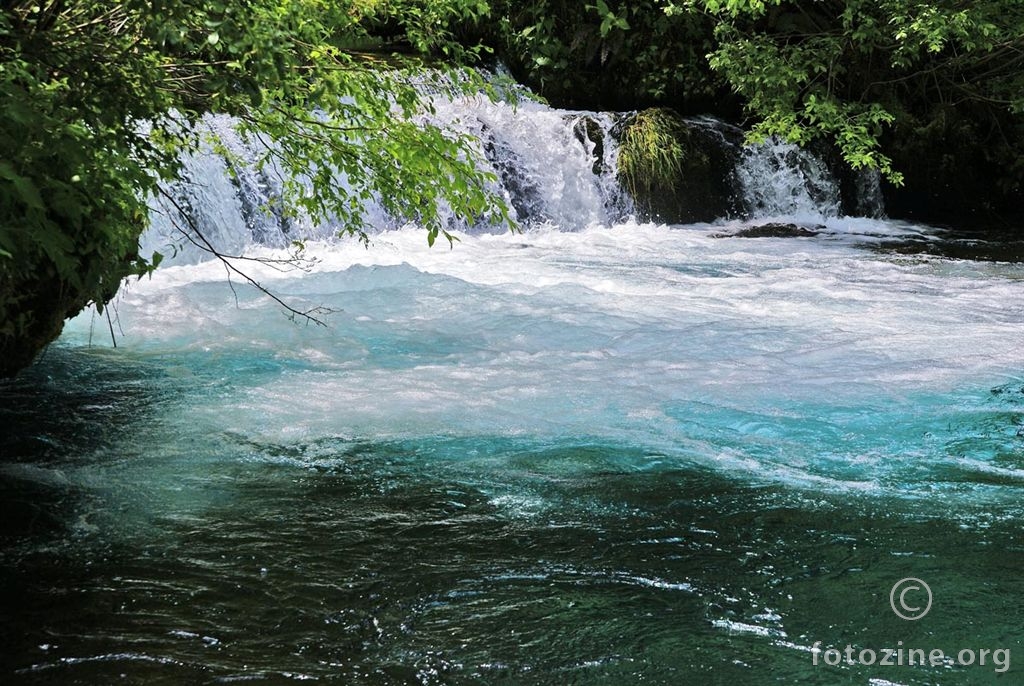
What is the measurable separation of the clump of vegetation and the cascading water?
384 centimetres

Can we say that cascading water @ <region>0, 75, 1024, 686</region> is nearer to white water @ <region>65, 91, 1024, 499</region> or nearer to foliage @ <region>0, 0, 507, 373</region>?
white water @ <region>65, 91, 1024, 499</region>

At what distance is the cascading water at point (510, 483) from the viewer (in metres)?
3.19

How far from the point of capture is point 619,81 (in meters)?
14.3

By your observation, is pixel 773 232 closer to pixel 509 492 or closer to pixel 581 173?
pixel 581 173

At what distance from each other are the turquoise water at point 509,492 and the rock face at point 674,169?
4.60 m

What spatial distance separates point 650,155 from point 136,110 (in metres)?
9.31

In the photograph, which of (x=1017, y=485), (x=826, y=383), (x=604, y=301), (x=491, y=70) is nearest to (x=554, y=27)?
(x=491, y=70)

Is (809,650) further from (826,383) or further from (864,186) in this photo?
(864,186)

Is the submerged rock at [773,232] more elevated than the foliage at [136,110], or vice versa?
the foliage at [136,110]

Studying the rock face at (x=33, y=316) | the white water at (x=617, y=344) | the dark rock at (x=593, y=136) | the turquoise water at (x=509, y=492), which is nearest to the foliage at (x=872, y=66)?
the white water at (x=617, y=344)

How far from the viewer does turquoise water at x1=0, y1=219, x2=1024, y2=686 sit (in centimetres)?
318

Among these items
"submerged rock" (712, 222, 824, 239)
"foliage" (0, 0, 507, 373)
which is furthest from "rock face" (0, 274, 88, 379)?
"submerged rock" (712, 222, 824, 239)

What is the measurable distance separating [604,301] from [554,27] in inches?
274

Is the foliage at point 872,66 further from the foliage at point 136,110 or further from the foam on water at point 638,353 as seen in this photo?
the foliage at point 136,110
